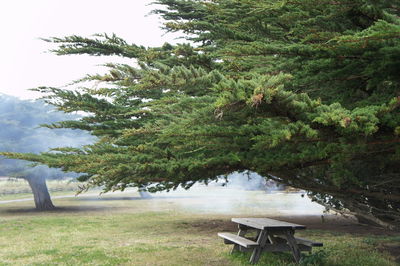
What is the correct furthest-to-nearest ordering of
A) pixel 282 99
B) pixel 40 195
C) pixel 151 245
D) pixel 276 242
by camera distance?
pixel 40 195 < pixel 151 245 < pixel 276 242 < pixel 282 99

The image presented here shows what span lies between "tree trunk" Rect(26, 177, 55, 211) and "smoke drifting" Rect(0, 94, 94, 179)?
0.45 m

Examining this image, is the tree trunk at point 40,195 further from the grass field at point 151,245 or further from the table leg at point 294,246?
the table leg at point 294,246

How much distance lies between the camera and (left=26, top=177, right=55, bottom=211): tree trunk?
89.6ft

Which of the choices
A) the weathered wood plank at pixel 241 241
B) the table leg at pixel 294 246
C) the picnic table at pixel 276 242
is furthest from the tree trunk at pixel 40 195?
the table leg at pixel 294 246

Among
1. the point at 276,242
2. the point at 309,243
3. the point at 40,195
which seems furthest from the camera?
the point at 40,195

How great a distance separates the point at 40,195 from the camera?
27656 millimetres

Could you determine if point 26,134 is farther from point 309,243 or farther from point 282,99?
point 282,99

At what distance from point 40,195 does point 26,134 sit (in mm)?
6415

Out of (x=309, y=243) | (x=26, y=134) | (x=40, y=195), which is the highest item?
(x=26, y=134)

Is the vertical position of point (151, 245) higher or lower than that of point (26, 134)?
lower

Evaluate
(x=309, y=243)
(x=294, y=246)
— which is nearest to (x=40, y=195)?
(x=294, y=246)

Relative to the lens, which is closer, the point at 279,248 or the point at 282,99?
the point at 282,99

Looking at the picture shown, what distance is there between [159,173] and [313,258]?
4325mm

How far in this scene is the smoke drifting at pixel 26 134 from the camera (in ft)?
94.0
